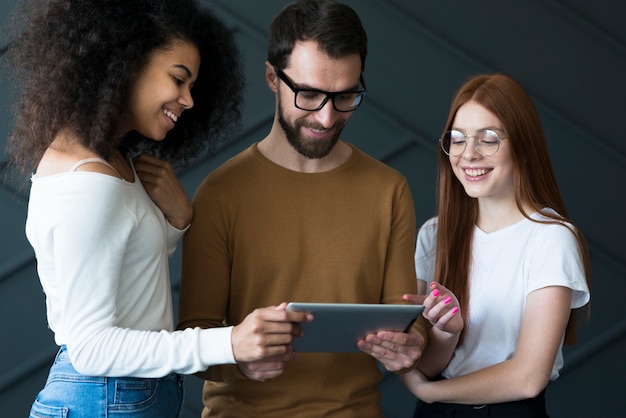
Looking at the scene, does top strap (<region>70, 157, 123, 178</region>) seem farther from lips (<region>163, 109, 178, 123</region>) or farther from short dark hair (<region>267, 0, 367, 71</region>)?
short dark hair (<region>267, 0, 367, 71</region>)

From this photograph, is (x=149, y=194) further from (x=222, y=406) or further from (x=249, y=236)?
(x=222, y=406)

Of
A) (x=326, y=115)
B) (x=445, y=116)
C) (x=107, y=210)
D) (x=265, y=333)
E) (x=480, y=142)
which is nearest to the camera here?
(x=107, y=210)

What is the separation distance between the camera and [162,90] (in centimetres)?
151

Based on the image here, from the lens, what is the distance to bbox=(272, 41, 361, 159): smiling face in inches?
69.2

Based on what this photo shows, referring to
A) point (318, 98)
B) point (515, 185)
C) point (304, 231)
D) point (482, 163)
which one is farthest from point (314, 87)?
point (515, 185)

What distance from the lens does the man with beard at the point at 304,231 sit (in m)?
1.76

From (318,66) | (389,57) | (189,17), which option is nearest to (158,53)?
(189,17)

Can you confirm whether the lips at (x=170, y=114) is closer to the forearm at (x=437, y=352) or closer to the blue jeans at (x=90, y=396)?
the blue jeans at (x=90, y=396)

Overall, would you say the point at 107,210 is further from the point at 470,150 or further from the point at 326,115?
the point at 470,150

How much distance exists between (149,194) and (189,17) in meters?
0.35

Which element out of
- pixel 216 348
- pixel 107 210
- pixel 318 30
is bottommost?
pixel 216 348

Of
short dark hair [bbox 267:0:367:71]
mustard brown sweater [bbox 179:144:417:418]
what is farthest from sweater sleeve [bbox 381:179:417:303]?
short dark hair [bbox 267:0:367:71]

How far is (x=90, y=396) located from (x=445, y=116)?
70.9 inches

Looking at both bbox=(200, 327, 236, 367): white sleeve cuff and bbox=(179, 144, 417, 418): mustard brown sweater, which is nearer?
bbox=(200, 327, 236, 367): white sleeve cuff
